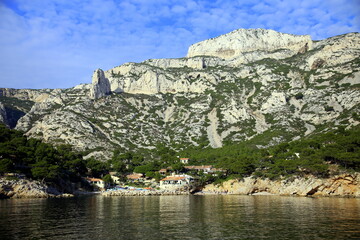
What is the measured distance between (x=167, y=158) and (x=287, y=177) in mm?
54353

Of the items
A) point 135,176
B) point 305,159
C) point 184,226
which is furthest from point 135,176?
point 184,226

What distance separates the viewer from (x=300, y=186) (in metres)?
75.3

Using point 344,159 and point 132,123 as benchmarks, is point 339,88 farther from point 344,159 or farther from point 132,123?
point 132,123

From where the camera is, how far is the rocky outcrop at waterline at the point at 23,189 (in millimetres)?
66562

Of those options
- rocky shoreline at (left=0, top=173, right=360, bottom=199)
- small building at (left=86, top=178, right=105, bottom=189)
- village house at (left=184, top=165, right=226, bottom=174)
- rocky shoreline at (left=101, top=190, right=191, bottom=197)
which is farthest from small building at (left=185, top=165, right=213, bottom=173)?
small building at (left=86, top=178, right=105, bottom=189)

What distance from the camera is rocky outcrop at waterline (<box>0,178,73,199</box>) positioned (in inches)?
2621

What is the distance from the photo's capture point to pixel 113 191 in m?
91.4

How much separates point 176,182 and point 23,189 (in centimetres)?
4666

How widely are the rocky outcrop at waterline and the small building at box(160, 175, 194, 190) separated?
121 feet

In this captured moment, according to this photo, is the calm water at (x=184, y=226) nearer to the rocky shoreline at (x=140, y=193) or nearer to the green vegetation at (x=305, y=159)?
the green vegetation at (x=305, y=159)

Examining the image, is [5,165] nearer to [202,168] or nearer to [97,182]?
[97,182]

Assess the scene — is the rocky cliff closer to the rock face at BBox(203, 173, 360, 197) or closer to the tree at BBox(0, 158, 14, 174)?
the rock face at BBox(203, 173, 360, 197)

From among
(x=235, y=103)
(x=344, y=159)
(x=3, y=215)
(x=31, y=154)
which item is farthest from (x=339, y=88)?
(x=3, y=215)

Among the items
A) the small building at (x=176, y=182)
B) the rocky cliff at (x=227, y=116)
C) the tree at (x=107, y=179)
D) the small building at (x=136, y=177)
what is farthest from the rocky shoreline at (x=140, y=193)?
the rocky cliff at (x=227, y=116)
